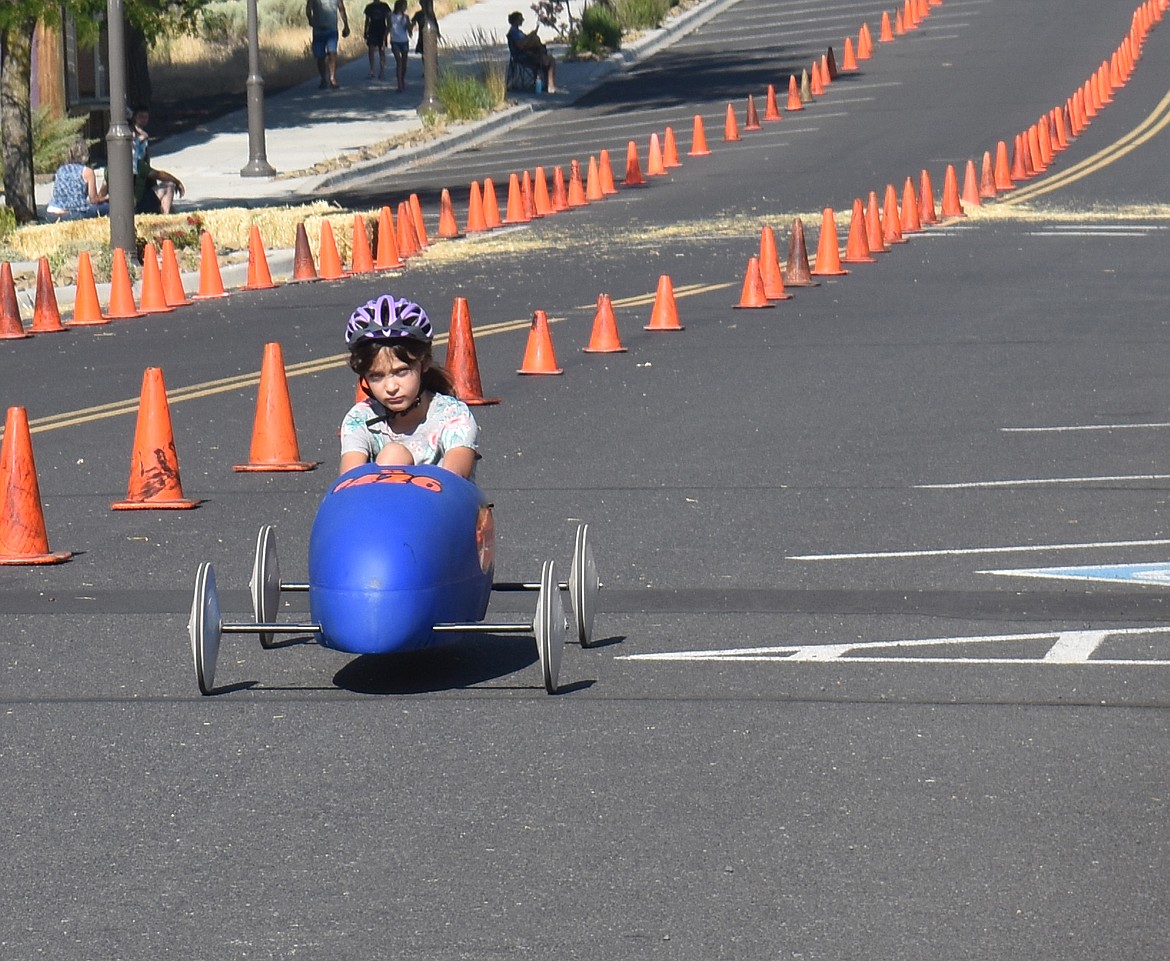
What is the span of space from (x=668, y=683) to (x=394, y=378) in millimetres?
1464

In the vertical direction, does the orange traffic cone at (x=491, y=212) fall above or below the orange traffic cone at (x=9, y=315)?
below

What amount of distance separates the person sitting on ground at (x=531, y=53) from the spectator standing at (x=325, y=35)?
337 centimetres

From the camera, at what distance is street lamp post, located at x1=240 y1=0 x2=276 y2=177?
1271 inches

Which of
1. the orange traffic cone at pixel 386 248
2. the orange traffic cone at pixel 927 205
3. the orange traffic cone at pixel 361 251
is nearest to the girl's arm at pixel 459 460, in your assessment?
the orange traffic cone at pixel 361 251

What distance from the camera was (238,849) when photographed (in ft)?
19.0

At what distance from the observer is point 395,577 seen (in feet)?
23.8

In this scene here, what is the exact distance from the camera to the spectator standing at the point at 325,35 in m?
42.3

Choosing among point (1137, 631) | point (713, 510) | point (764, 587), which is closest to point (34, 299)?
point (713, 510)

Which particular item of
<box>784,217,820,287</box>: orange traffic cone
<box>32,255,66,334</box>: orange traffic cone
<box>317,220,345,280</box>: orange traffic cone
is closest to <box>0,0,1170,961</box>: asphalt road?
<box>32,255,66,334</box>: orange traffic cone

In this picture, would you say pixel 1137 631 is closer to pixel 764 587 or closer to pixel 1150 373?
pixel 764 587

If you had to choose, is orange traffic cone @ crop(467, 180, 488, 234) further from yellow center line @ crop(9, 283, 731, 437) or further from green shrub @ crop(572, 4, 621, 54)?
green shrub @ crop(572, 4, 621, 54)

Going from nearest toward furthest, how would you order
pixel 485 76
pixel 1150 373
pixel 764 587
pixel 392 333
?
pixel 392 333
pixel 764 587
pixel 1150 373
pixel 485 76

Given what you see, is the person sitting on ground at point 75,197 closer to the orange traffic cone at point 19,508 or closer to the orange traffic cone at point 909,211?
the orange traffic cone at point 909,211

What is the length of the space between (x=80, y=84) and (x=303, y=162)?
6.47 m
